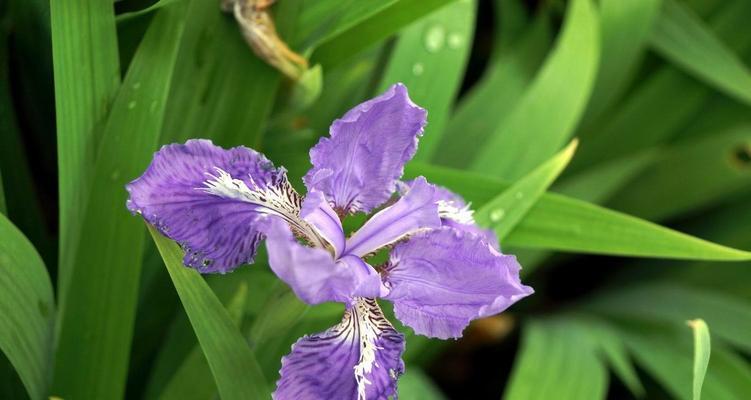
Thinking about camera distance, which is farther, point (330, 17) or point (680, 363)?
point (680, 363)

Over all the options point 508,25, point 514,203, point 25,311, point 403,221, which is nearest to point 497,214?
point 514,203

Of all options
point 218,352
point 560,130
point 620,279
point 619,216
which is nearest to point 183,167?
point 218,352

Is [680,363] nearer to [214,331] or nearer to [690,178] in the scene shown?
[690,178]

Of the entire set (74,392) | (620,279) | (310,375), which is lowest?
(620,279)

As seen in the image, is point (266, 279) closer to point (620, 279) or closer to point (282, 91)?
point (282, 91)

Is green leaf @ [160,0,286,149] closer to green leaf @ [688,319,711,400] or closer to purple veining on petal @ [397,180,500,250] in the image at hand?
purple veining on petal @ [397,180,500,250]

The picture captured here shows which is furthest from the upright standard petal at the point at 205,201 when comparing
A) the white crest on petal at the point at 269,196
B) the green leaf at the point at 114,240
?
the green leaf at the point at 114,240
